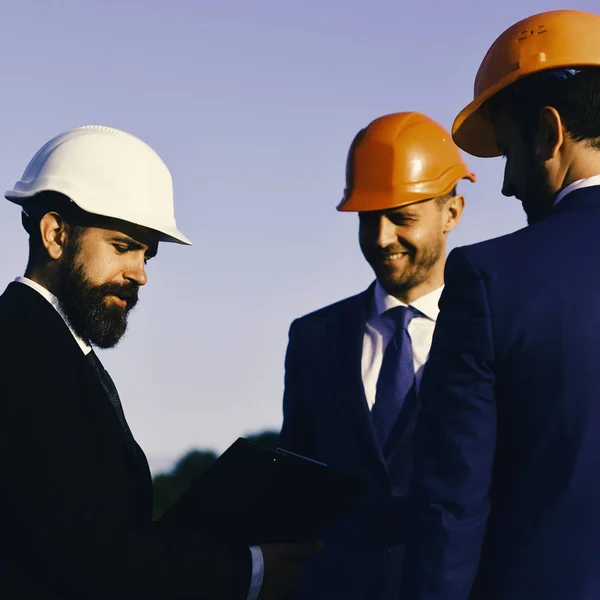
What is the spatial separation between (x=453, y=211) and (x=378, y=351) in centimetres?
139

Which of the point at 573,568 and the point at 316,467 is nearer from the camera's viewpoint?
the point at 573,568

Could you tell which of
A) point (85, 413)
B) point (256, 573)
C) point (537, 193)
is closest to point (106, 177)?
point (85, 413)

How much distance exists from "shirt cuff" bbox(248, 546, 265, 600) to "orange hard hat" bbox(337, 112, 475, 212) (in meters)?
2.65

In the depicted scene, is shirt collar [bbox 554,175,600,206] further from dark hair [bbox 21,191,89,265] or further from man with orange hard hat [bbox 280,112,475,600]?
man with orange hard hat [bbox 280,112,475,600]

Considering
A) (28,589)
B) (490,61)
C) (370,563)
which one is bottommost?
(370,563)

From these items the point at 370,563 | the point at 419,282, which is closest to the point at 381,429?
the point at 370,563

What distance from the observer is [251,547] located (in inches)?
161

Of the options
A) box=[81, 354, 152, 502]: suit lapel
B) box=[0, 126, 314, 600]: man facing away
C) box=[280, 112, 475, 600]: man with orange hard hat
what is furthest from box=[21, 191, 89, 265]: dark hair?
box=[280, 112, 475, 600]: man with orange hard hat

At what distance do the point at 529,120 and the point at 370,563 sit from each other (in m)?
2.55

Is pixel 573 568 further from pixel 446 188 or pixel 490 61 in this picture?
pixel 446 188

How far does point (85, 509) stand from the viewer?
11.6ft

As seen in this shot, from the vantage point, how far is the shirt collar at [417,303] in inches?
222

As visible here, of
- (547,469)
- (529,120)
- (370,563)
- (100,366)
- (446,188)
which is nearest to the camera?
(547,469)

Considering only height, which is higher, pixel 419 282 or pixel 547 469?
pixel 419 282
